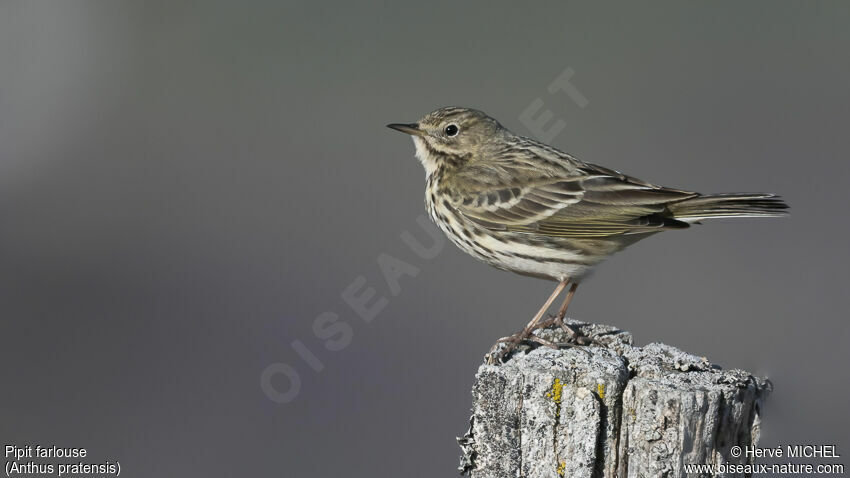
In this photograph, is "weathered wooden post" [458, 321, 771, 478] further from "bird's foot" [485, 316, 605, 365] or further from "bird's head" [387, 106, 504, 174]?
"bird's head" [387, 106, 504, 174]

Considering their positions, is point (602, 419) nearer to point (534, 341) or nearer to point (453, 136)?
point (534, 341)

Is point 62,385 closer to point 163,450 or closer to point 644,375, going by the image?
point 163,450

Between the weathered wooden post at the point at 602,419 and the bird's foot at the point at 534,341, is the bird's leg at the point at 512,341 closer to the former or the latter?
the bird's foot at the point at 534,341

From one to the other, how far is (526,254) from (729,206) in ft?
4.58

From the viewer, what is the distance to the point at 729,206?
6.77 metres

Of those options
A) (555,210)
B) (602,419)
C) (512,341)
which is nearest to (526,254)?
(555,210)

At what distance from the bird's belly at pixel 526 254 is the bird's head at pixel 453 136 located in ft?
2.85

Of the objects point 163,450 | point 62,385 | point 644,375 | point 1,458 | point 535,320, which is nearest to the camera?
point 644,375

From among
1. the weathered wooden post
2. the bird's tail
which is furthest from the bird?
the weathered wooden post

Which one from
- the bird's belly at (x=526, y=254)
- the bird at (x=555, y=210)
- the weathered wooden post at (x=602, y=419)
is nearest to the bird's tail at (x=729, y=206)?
the bird at (x=555, y=210)

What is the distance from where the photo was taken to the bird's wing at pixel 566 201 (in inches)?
276

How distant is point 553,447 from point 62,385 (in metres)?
7.64

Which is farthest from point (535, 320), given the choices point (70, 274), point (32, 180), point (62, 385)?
point (32, 180)

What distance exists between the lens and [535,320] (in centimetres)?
632
